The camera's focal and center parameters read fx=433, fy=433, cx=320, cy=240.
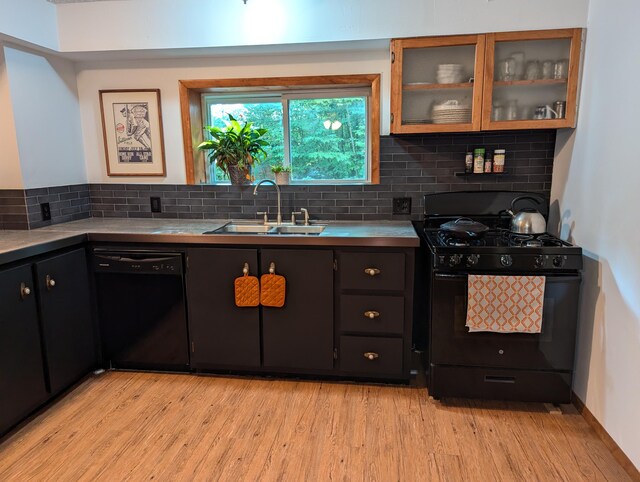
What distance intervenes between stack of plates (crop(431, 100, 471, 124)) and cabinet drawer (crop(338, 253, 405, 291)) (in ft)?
2.73

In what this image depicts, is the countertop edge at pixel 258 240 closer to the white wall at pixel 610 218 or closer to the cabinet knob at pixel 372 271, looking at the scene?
the cabinet knob at pixel 372 271

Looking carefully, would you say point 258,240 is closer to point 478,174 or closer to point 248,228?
point 248,228

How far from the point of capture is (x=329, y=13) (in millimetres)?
2488

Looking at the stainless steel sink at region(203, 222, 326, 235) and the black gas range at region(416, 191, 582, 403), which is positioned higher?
the stainless steel sink at region(203, 222, 326, 235)

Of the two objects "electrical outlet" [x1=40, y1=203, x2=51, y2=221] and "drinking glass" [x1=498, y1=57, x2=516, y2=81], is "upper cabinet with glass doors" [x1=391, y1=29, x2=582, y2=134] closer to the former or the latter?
"drinking glass" [x1=498, y1=57, x2=516, y2=81]

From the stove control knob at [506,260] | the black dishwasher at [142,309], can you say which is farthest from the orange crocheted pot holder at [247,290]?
the stove control knob at [506,260]

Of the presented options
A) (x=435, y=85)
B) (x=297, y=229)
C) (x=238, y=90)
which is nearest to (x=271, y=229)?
(x=297, y=229)

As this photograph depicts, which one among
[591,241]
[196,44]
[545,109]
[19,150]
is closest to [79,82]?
[19,150]

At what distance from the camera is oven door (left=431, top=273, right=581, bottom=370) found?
2.15 metres

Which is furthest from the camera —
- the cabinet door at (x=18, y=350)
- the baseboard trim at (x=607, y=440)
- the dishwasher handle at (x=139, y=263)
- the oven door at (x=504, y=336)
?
the dishwasher handle at (x=139, y=263)

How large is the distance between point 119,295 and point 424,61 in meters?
2.29

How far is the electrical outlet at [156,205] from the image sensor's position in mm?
3115

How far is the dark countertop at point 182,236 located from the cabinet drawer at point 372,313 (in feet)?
1.04

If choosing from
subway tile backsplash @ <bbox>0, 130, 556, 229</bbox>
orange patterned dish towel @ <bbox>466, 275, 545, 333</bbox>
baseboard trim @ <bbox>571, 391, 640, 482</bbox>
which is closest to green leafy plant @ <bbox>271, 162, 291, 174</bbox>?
subway tile backsplash @ <bbox>0, 130, 556, 229</bbox>
